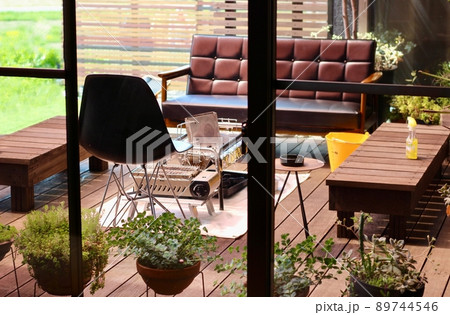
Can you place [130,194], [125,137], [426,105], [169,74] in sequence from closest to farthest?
[426,105], [169,74], [130,194], [125,137]

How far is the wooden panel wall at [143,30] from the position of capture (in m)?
2.01

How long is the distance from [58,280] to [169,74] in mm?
652

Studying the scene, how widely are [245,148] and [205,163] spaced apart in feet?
2.74

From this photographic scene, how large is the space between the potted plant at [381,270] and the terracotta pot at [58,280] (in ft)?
2.47

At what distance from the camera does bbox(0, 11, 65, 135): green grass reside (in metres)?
2.03

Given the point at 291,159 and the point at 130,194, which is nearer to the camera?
the point at 291,159

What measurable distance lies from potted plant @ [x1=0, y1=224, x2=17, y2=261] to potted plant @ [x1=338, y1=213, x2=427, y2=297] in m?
0.97

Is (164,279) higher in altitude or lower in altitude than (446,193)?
lower

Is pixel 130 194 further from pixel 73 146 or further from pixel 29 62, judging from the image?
pixel 29 62

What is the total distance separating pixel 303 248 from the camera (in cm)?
183

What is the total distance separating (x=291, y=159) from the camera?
1848 millimetres

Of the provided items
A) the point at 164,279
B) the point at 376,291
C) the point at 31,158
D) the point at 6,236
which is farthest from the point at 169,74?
the point at 376,291

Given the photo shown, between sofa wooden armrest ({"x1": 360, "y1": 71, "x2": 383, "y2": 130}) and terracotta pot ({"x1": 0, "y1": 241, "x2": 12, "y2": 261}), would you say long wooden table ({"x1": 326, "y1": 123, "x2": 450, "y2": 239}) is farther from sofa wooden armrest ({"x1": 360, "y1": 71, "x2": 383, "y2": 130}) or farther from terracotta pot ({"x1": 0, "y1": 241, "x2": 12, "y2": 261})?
terracotta pot ({"x1": 0, "y1": 241, "x2": 12, "y2": 261})

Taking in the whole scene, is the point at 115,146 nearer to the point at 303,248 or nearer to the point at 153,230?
the point at 153,230
